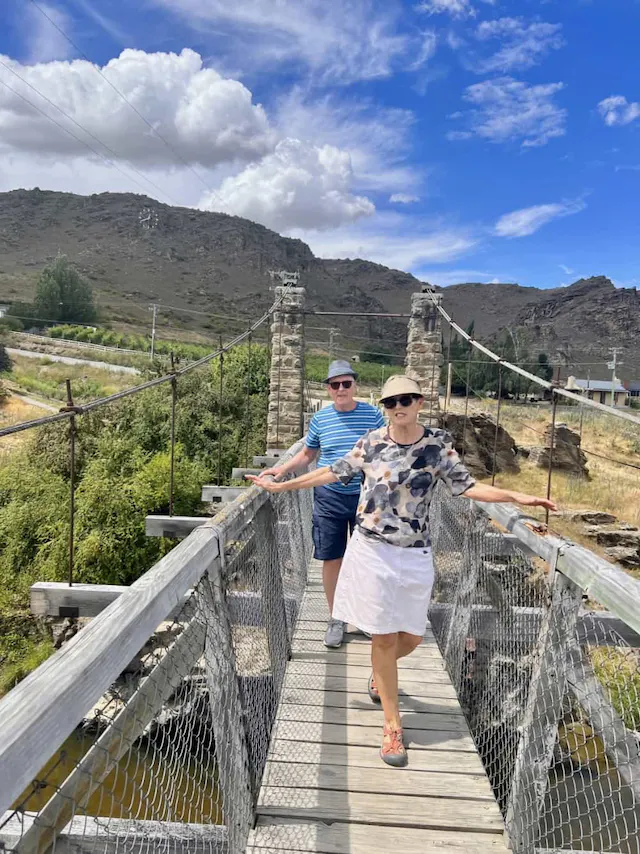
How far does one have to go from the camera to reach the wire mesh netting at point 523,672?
5.12ft

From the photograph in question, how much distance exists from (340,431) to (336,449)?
0.09 meters

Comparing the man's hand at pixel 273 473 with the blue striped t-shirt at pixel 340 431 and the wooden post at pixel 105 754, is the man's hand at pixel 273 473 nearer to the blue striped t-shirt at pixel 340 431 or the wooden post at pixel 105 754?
the blue striped t-shirt at pixel 340 431

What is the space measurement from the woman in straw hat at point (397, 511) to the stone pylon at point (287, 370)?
6749 millimetres

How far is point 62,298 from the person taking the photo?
49.5 metres

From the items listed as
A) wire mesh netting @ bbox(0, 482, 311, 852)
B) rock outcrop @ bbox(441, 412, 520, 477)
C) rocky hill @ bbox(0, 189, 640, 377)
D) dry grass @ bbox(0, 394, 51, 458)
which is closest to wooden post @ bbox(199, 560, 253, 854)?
wire mesh netting @ bbox(0, 482, 311, 852)

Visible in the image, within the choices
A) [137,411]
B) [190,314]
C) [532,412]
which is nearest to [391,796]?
[137,411]

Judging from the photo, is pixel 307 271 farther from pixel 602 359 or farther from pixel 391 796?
pixel 391 796

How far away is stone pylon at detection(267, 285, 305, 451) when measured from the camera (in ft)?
28.6

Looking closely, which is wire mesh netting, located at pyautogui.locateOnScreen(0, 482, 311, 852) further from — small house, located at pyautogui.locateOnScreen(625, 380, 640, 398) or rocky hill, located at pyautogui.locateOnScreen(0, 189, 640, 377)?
rocky hill, located at pyautogui.locateOnScreen(0, 189, 640, 377)

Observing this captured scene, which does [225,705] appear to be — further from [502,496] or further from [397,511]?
[502,496]

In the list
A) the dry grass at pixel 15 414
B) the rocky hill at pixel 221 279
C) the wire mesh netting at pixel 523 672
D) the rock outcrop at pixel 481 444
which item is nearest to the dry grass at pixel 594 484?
Answer: the rock outcrop at pixel 481 444

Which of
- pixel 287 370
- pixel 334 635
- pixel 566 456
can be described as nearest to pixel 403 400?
pixel 334 635

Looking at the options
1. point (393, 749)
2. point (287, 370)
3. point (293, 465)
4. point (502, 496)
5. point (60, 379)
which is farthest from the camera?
point (60, 379)

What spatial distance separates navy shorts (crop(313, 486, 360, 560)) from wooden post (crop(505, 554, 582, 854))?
4.08ft
